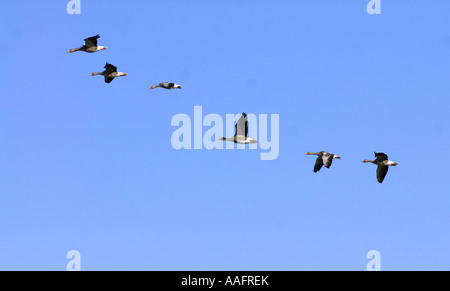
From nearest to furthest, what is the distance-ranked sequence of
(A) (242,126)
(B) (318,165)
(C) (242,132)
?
(A) (242,126), (C) (242,132), (B) (318,165)

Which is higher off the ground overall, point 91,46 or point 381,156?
point 91,46

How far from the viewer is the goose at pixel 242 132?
58562mm

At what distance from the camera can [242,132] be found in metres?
59.2

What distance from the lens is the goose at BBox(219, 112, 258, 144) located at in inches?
2306

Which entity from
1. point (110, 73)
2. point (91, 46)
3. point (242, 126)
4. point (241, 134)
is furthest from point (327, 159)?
point (91, 46)

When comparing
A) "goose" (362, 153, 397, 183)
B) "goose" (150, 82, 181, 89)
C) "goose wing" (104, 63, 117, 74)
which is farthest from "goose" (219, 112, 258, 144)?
"goose wing" (104, 63, 117, 74)

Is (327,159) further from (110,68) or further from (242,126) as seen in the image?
(110,68)

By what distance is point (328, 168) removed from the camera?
61562 millimetres

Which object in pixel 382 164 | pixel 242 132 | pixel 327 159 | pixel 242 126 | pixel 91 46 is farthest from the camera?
pixel 91 46

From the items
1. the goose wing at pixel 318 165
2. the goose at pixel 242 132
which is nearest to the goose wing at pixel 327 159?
the goose wing at pixel 318 165

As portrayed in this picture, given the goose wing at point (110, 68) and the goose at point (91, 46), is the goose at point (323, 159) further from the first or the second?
the goose at point (91, 46)
